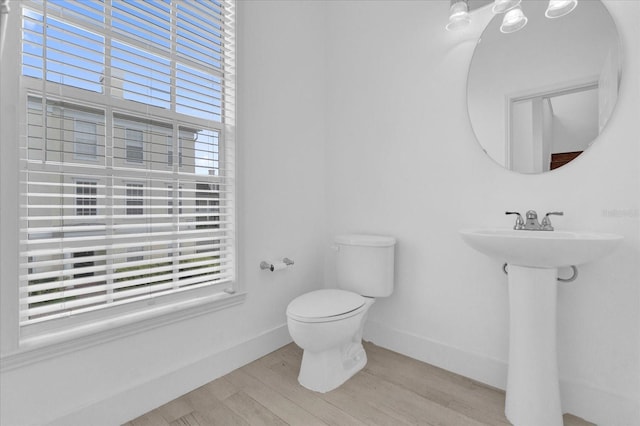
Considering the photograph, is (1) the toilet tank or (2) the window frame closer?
(2) the window frame

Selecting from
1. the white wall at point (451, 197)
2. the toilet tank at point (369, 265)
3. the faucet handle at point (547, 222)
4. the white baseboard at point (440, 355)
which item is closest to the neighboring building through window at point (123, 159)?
the toilet tank at point (369, 265)

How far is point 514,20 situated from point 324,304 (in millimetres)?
1744

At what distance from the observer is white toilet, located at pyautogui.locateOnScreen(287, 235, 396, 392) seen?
162cm

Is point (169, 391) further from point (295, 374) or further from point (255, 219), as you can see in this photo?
point (255, 219)

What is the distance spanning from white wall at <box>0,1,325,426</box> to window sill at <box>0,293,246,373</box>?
0.03 meters

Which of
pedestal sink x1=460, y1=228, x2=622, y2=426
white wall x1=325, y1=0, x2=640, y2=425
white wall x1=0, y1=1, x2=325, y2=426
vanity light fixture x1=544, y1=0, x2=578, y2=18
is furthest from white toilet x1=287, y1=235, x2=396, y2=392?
vanity light fixture x1=544, y1=0, x2=578, y2=18

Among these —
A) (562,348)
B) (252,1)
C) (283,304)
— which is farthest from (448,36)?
(283,304)

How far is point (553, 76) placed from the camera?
5.12ft

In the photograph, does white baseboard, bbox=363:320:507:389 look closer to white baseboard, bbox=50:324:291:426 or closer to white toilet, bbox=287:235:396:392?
white toilet, bbox=287:235:396:392

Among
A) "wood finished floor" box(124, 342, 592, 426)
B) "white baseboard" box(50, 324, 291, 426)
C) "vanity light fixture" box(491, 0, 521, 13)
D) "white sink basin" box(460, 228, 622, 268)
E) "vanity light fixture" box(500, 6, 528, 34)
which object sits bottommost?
"wood finished floor" box(124, 342, 592, 426)

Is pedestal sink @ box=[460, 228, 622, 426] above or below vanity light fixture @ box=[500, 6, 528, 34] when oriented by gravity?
below

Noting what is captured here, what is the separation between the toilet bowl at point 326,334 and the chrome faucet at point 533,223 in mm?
894

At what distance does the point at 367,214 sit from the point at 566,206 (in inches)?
43.8

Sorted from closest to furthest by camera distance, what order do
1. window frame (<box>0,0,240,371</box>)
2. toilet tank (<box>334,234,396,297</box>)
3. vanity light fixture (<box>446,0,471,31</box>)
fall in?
window frame (<box>0,0,240,371</box>), vanity light fixture (<box>446,0,471,31</box>), toilet tank (<box>334,234,396,297</box>)
